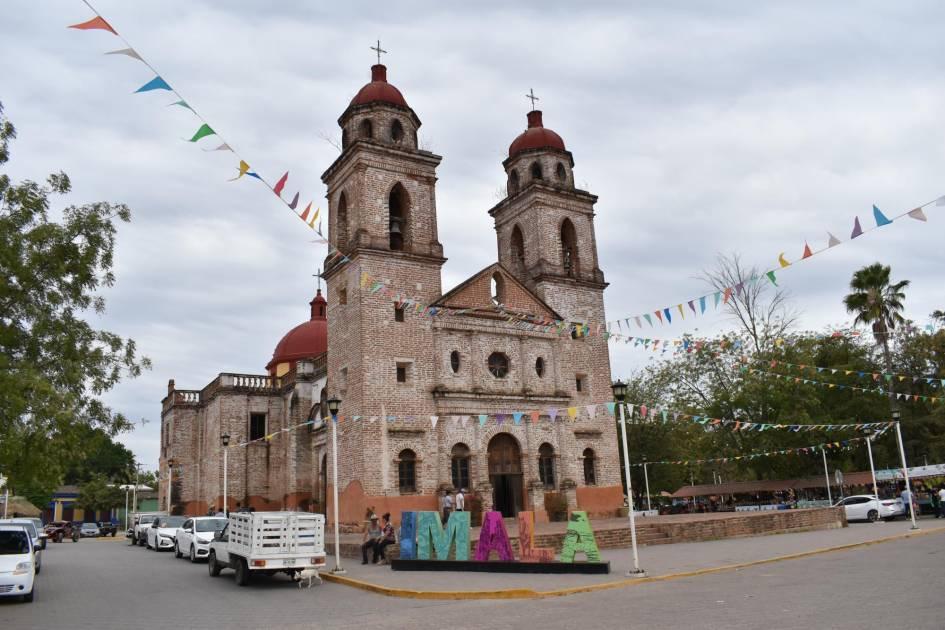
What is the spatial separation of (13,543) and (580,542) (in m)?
10.4

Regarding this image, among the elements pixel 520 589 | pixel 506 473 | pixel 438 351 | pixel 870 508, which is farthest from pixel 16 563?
pixel 870 508

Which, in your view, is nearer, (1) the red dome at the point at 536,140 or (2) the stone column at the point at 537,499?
(2) the stone column at the point at 537,499

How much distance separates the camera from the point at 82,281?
564 inches

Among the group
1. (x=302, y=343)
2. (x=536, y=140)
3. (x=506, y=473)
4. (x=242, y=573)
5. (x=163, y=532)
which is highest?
(x=536, y=140)

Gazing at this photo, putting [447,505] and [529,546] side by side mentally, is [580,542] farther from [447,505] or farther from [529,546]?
[447,505]

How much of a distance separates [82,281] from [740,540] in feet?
59.1

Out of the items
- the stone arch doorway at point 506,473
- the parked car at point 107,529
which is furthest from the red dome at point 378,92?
the parked car at point 107,529

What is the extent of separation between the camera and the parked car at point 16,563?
12609 millimetres

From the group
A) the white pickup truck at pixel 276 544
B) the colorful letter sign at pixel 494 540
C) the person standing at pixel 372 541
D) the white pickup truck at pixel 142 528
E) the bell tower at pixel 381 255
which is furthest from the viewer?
the white pickup truck at pixel 142 528

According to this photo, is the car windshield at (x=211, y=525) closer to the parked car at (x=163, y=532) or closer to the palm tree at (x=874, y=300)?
the parked car at (x=163, y=532)

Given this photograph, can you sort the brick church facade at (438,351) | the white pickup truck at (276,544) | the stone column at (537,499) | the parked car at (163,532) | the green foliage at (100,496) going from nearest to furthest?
the white pickup truck at (276,544) → the parked car at (163,532) → the brick church facade at (438,351) → the stone column at (537,499) → the green foliage at (100,496)

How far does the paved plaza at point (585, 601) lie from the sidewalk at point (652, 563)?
0.26ft

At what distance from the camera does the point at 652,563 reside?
52.3 feet

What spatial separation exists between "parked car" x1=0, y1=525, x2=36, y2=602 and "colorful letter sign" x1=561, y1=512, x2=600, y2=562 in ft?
31.7
